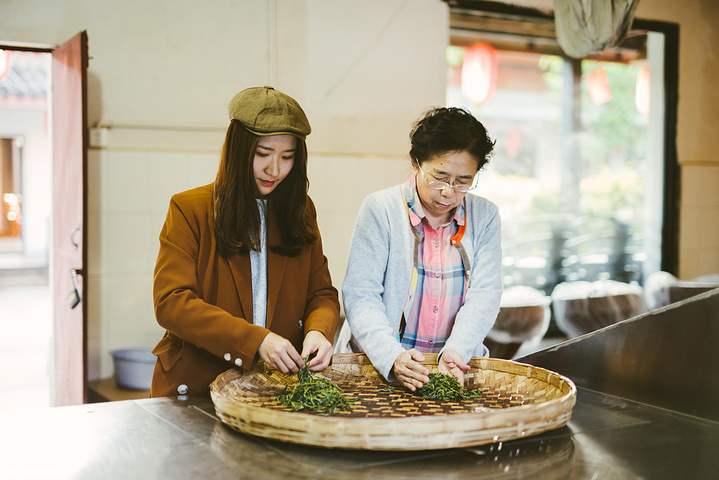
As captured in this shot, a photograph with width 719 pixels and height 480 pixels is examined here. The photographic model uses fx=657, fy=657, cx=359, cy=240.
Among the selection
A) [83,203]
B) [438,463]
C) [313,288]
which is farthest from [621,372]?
[83,203]

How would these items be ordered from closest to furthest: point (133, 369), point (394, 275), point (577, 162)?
1. point (394, 275)
2. point (133, 369)
3. point (577, 162)

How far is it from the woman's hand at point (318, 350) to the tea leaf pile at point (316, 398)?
160 mm

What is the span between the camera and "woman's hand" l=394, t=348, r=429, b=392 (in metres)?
1.53

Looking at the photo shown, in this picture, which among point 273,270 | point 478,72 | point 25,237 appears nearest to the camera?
point 273,270

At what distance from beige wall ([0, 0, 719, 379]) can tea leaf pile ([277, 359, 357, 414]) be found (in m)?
2.60

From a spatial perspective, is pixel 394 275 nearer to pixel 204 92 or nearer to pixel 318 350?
pixel 318 350

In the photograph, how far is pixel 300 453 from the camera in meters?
1.18

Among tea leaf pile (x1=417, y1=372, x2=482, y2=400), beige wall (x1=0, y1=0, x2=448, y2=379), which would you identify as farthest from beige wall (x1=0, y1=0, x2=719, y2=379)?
tea leaf pile (x1=417, y1=372, x2=482, y2=400)

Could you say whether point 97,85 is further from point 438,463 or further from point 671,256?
point 671,256

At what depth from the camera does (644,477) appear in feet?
3.58

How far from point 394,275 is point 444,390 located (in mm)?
454

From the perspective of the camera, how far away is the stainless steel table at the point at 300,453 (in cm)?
110

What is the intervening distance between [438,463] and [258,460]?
313 millimetres

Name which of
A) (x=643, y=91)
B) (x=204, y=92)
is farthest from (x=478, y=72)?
(x=204, y=92)
